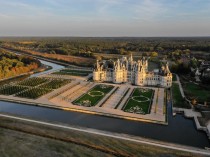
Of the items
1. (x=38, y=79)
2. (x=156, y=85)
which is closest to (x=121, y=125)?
(x=156, y=85)

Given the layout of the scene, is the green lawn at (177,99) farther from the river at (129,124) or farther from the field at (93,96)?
the field at (93,96)

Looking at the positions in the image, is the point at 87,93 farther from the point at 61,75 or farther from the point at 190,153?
the point at 190,153

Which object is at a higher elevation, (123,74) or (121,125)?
(123,74)

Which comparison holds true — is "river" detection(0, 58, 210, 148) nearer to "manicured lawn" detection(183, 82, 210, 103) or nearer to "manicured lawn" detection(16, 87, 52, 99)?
"manicured lawn" detection(16, 87, 52, 99)

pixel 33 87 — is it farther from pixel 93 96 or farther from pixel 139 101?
→ pixel 139 101

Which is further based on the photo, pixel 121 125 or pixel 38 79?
pixel 38 79

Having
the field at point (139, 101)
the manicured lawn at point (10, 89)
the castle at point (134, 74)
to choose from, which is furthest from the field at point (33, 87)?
the field at point (139, 101)
